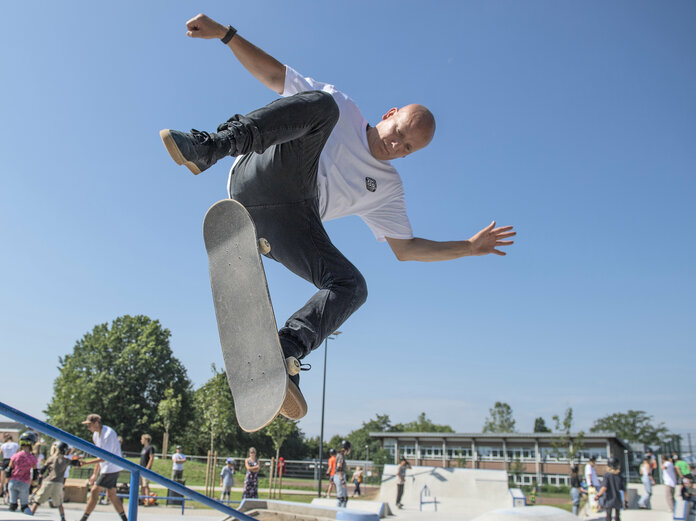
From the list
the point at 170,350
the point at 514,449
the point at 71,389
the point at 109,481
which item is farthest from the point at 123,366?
the point at 109,481

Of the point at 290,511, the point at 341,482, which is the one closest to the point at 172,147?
the point at 290,511

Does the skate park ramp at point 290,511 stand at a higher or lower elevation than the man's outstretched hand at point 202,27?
lower

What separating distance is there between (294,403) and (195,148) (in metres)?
1.39

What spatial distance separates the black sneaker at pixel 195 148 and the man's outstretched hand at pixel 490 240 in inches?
91.6

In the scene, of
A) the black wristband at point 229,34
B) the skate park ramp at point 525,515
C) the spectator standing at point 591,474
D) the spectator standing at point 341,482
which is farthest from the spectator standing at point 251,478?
the black wristband at point 229,34

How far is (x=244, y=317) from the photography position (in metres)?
2.96

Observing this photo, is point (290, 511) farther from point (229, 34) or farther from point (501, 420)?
point (501, 420)

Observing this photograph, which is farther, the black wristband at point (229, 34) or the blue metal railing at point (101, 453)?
the black wristband at point (229, 34)

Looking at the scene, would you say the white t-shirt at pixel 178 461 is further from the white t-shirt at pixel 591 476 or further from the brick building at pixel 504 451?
the brick building at pixel 504 451

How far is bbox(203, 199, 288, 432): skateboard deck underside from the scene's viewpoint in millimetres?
2723

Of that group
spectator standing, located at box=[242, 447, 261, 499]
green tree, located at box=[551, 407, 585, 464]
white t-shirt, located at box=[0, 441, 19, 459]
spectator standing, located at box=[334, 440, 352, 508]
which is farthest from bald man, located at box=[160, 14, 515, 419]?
green tree, located at box=[551, 407, 585, 464]

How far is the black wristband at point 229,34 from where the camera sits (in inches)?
119

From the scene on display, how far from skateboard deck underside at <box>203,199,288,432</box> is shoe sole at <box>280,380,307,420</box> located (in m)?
0.08

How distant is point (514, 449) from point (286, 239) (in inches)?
1915
